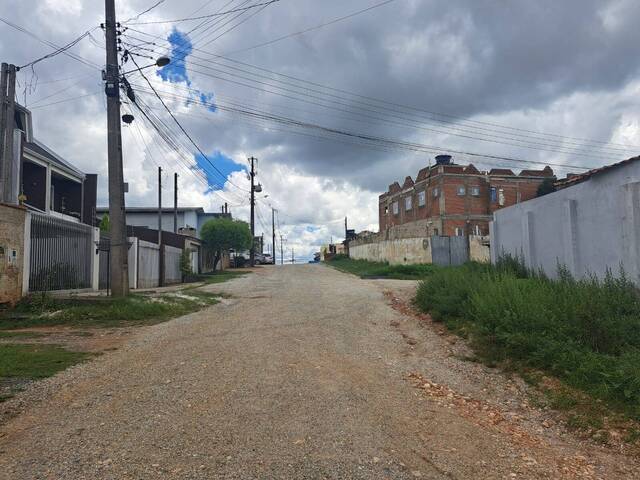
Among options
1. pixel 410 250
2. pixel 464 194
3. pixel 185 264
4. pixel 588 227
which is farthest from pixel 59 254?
pixel 464 194

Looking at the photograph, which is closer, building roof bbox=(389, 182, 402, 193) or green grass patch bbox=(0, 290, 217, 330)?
green grass patch bbox=(0, 290, 217, 330)

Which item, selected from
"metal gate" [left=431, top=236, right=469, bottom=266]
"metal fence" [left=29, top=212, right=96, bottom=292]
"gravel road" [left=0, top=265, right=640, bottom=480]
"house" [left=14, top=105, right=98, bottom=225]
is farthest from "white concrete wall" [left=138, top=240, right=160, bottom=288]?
"metal gate" [left=431, top=236, right=469, bottom=266]

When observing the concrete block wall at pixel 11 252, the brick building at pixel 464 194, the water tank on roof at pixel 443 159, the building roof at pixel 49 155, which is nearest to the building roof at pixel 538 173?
the brick building at pixel 464 194

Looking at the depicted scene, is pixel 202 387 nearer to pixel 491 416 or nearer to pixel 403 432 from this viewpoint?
pixel 403 432

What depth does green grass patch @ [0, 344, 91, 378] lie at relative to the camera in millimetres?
6567

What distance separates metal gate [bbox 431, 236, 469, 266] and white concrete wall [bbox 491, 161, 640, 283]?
47.9 feet

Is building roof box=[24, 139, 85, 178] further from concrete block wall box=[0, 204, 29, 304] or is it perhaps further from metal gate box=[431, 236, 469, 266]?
metal gate box=[431, 236, 469, 266]

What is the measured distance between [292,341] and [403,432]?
13.7 feet

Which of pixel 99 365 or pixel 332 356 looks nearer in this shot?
pixel 99 365

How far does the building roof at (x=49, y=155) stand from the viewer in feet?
71.7

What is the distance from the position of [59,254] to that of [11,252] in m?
2.56

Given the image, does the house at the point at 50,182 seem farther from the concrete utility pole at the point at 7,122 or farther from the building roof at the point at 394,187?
the building roof at the point at 394,187

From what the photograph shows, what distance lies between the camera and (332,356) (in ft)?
25.2

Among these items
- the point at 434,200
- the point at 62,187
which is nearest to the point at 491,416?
the point at 62,187
